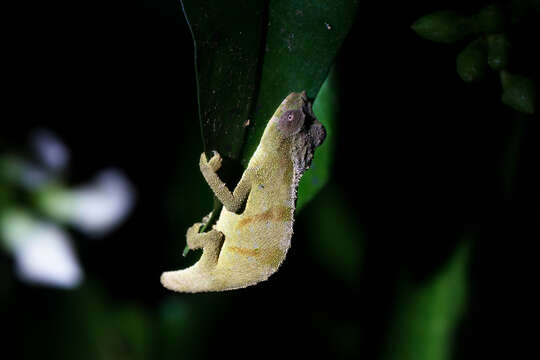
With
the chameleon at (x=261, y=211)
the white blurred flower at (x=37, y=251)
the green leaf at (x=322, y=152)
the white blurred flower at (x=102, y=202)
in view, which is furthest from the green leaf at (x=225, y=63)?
the white blurred flower at (x=37, y=251)

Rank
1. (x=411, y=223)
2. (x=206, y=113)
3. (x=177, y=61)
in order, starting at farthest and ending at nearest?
(x=411, y=223) < (x=177, y=61) < (x=206, y=113)

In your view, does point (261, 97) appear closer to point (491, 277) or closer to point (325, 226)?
point (325, 226)

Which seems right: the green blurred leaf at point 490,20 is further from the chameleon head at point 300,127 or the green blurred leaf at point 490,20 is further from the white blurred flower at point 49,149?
the white blurred flower at point 49,149

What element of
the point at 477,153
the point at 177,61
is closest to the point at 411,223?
the point at 477,153

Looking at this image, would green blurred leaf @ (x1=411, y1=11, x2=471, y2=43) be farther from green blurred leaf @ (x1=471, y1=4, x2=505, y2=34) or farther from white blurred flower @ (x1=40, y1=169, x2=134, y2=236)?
white blurred flower @ (x1=40, y1=169, x2=134, y2=236)

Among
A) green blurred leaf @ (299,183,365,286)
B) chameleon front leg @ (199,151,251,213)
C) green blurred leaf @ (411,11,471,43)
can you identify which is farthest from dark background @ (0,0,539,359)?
chameleon front leg @ (199,151,251,213)

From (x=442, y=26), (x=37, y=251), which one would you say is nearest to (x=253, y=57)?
(x=442, y=26)
